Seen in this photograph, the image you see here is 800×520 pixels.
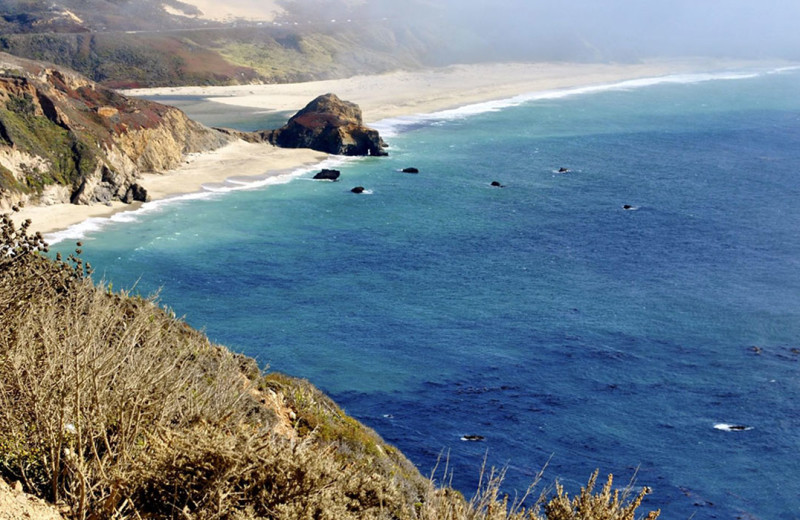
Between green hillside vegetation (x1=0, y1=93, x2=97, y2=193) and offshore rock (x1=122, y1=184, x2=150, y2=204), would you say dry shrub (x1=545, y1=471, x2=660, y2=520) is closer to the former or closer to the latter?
green hillside vegetation (x1=0, y1=93, x2=97, y2=193)

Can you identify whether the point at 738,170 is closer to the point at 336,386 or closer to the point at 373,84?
the point at 336,386

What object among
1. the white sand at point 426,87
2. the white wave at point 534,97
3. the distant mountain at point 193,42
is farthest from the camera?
the distant mountain at point 193,42

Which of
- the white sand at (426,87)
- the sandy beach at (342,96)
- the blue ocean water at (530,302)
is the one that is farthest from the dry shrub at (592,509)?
the white sand at (426,87)

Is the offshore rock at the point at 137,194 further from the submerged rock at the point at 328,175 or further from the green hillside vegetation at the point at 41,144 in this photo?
the submerged rock at the point at 328,175

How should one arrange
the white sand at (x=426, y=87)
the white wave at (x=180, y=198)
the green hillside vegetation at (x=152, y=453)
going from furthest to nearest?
the white sand at (x=426, y=87) < the white wave at (x=180, y=198) < the green hillside vegetation at (x=152, y=453)

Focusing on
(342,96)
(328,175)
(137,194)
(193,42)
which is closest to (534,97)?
(342,96)

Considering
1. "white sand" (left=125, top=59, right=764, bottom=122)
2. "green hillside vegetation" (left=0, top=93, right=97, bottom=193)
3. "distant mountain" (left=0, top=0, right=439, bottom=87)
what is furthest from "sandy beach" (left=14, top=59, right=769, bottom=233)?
"distant mountain" (left=0, top=0, right=439, bottom=87)
